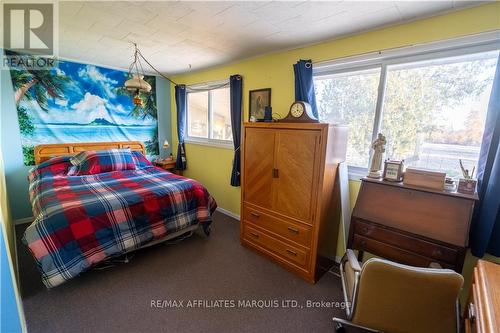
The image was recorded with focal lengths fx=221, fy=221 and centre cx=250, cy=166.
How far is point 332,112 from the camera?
2.36 meters

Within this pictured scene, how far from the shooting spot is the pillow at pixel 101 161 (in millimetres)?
2986

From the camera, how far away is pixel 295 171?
2027 mm

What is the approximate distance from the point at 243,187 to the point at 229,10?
5.40 ft

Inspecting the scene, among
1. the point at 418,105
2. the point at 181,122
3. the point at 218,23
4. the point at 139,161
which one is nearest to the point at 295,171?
the point at 418,105

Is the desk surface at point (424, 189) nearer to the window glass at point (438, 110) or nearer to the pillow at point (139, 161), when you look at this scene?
the window glass at point (438, 110)

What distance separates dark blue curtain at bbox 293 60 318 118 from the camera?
89.5 inches

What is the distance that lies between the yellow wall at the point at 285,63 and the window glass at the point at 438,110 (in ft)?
0.69

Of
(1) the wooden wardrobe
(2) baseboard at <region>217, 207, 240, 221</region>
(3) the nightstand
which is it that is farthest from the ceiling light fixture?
(2) baseboard at <region>217, 207, 240, 221</region>

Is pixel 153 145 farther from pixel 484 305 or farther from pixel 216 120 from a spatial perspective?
pixel 484 305

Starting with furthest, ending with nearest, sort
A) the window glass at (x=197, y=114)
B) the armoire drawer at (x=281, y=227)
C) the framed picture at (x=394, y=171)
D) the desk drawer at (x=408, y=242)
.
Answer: the window glass at (x=197, y=114), the armoire drawer at (x=281, y=227), the framed picture at (x=394, y=171), the desk drawer at (x=408, y=242)

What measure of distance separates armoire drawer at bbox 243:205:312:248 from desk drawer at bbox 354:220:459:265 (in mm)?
442

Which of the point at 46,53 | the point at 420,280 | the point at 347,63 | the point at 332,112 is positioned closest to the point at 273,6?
the point at 347,63

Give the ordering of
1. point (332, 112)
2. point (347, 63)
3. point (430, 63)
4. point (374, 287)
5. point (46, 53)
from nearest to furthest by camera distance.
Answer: point (374, 287) < point (430, 63) < point (347, 63) < point (332, 112) < point (46, 53)

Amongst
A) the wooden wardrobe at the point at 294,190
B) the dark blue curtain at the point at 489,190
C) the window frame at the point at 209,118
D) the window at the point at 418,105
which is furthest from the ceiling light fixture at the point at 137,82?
the dark blue curtain at the point at 489,190
